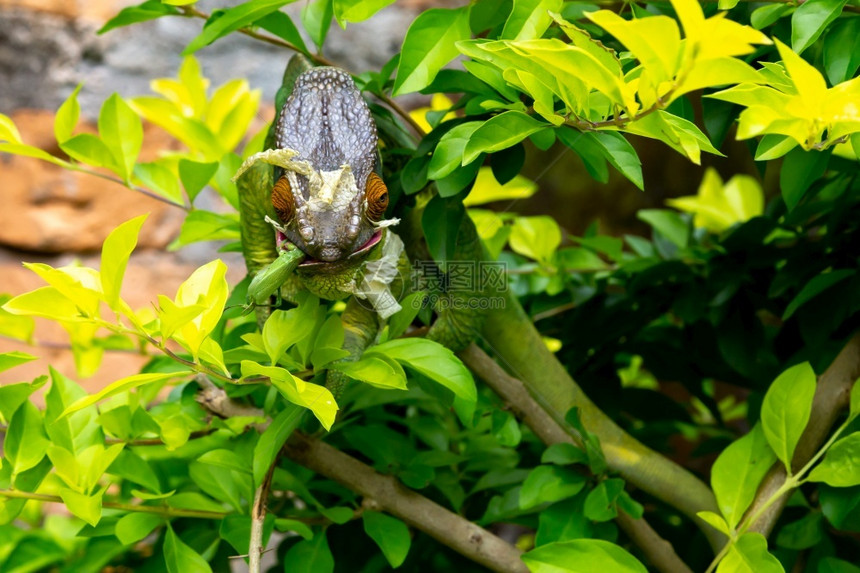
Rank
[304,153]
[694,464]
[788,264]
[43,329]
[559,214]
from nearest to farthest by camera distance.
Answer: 1. [304,153]
2. [788,264]
3. [43,329]
4. [694,464]
5. [559,214]

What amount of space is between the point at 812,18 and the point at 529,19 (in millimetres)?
207

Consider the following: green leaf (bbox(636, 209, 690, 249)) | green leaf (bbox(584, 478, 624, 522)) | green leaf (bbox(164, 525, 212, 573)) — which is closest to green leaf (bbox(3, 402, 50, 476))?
green leaf (bbox(164, 525, 212, 573))

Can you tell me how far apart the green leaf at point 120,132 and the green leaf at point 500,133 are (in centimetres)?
41

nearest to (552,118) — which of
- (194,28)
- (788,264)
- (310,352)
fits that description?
(310,352)

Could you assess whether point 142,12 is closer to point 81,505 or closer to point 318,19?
point 318,19

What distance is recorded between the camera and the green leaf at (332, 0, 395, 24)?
62 cm

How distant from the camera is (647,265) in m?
1.04

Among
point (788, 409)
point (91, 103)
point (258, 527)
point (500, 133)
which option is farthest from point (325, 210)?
point (91, 103)

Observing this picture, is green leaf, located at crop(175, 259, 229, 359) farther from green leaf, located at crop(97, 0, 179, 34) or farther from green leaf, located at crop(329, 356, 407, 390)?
green leaf, located at crop(97, 0, 179, 34)

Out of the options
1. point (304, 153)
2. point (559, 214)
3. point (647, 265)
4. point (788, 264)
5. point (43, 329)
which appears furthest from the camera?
point (559, 214)

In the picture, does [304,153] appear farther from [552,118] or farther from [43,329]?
[43,329]

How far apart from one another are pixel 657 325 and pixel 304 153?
68cm

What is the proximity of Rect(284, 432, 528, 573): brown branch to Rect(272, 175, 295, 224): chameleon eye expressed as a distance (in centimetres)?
26

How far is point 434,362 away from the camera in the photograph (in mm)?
614
